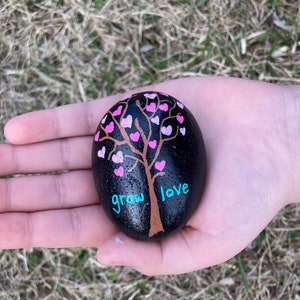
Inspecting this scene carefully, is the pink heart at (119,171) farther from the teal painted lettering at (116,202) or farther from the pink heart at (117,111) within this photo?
the pink heart at (117,111)

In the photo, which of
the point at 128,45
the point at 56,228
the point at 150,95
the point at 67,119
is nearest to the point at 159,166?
the point at 150,95

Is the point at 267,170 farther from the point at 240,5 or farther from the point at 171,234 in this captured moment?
the point at 240,5

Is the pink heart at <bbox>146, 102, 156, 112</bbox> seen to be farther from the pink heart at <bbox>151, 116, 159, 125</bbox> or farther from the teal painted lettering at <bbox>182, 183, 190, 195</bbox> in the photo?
the teal painted lettering at <bbox>182, 183, 190, 195</bbox>

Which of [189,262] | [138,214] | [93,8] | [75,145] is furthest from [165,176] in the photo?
[93,8]

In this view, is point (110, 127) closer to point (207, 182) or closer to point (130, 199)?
point (130, 199)

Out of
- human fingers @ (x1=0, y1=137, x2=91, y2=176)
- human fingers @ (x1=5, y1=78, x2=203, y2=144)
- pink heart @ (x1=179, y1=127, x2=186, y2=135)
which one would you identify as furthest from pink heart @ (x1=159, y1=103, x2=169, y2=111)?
human fingers @ (x1=0, y1=137, x2=91, y2=176)

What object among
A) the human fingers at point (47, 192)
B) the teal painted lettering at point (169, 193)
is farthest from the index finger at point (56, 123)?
the teal painted lettering at point (169, 193)
